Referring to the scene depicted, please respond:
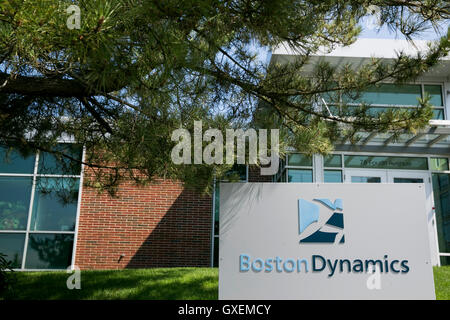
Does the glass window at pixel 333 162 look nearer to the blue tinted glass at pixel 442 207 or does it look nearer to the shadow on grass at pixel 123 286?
the blue tinted glass at pixel 442 207

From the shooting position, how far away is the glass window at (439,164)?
1006 centimetres

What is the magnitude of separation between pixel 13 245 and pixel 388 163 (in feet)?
30.4

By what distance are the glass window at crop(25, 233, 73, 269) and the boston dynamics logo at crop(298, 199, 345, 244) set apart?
24.9 ft

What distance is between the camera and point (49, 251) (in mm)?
9484

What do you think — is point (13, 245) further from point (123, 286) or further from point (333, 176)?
point (333, 176)

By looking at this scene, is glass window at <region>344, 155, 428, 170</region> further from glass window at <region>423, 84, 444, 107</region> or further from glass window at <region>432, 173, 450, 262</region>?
glass window at <region>423, 84, 444, 107</region>

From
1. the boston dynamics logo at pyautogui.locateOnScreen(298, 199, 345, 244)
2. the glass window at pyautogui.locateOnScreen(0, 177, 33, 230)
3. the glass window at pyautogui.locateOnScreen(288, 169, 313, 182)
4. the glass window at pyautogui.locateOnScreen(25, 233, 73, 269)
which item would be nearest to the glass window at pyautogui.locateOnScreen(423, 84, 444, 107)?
the glass window at pyautogui.locateOnScreen(288, 169, 313, 182)

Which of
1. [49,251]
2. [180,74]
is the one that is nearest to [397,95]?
[180,74]

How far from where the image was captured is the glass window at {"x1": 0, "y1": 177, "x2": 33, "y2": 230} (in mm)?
9492

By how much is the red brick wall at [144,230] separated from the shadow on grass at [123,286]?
2.78 metres

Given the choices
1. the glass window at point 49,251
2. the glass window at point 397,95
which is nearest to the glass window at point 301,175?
the glass window at point 397,95

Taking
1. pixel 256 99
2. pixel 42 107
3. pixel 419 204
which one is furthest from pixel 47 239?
pixel 419 204

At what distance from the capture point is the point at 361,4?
12.3 feet
